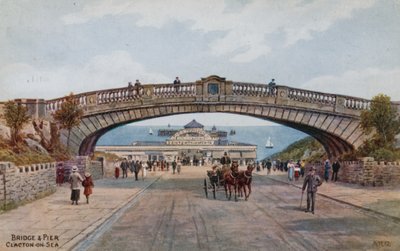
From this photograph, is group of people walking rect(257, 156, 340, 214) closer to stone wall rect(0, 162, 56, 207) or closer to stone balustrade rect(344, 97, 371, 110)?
stone balustrade rect(344, 97, 371, 110)

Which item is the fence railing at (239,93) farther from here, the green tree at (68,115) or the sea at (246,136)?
the sea at (246,136)

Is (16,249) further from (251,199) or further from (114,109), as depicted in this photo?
(114,109)

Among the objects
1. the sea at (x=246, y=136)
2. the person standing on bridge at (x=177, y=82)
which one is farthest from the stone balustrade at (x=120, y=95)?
the sea at (x=246, y=136)

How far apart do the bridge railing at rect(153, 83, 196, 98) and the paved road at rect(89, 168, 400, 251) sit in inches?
608

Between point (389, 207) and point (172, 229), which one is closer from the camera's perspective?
point (172, 229)

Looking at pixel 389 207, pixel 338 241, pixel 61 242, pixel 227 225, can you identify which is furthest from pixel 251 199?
pixel 61 242

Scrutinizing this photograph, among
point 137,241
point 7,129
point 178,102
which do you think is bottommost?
point 137,241

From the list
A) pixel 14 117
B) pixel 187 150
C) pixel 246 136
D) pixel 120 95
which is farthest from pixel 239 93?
pixel 246 136

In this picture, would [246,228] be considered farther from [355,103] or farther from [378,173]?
[355,103]

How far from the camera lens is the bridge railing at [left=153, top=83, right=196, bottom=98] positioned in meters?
32.9

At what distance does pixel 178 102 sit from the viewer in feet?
108

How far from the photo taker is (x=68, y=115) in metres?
29.9

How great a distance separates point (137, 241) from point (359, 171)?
18.7 m

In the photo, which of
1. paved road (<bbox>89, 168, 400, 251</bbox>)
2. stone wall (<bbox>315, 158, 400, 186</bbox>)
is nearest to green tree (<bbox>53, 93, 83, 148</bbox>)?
paved road (<bbox>89, 168, 400, 251</bbox>)
